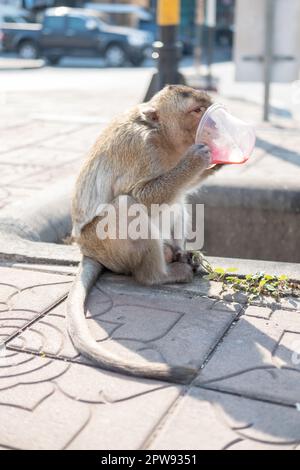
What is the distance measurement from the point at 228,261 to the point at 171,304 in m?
0.60

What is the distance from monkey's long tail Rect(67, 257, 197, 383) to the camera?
2.63m

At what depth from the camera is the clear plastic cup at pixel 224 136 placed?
3.29 m

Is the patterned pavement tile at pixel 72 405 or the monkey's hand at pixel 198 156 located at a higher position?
the monkey's hand at pixel 198 156

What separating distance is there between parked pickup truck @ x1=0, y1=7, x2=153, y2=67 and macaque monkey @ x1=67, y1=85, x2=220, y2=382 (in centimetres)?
1741

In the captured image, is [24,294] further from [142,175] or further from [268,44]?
[268,44]

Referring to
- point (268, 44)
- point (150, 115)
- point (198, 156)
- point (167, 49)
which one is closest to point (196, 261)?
point (198, 156)

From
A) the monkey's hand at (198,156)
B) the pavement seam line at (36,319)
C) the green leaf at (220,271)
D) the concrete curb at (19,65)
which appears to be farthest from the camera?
the concrete curb at (19,65)

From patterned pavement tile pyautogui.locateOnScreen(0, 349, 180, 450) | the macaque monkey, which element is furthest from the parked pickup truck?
patterned pavement tile pyautogui.locateOnScreen(0, 349, 180, 450)

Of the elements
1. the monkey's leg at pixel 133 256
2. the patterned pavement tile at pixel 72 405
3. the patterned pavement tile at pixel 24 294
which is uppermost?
the monkey's leg at pixel 133 256

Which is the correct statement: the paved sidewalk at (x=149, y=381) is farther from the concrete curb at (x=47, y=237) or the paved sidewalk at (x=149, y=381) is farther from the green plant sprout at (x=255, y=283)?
the concrete curb at (x=47, y=237)

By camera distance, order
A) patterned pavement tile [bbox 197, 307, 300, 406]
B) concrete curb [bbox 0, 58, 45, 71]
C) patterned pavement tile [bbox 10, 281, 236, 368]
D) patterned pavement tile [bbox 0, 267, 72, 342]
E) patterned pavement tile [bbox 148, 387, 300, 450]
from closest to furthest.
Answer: patterned pavement tile [bbox 148, 387, 300, 450], patterned pavement tile [bbox 197, 307, 300, 406], patterned pavement tile [bbox 10, 281, 236, 368], patterned pavement tile [bbox 0, 267, 72, 342], concrete curb [bbox 0, 58, 45, 71]

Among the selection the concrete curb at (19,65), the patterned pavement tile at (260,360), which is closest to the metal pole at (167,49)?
the patterned pavement tile at (260,360)

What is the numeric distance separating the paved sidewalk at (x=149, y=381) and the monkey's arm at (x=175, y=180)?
1.60 feet

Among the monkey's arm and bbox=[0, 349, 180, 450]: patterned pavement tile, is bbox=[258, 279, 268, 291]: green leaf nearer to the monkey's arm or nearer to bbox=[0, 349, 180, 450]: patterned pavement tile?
the monkey's arm
